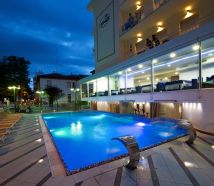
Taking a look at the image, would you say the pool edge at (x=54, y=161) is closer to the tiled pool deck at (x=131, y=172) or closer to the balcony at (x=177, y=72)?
the tiled pool deck at (x=131, y=172)

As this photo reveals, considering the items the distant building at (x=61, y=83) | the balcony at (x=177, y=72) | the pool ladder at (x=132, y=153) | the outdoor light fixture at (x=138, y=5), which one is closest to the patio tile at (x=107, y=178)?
the pool ladder at (x=132, y=153)

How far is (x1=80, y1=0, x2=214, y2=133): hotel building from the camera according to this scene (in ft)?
28.1

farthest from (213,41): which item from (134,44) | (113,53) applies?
(113,53)

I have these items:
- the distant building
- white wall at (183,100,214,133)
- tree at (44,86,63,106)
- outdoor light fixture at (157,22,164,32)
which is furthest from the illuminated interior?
the distant building

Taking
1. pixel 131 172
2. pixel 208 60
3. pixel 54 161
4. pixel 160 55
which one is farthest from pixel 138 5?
pixel 131 172

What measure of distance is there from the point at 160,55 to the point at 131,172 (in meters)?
8.33

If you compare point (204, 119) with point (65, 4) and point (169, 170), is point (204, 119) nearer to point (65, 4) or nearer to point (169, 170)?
point (169, 170)

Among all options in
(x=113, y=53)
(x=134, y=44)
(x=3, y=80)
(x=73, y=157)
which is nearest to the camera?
(x=73, y=157)

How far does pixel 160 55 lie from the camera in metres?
11.0

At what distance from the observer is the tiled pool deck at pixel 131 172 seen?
3801 mm

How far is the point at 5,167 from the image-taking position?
4777 millimetres

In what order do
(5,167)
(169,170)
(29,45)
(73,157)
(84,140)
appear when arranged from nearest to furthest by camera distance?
(169,170) → (5,167) → (73,157) → (84,140) → (29,45)

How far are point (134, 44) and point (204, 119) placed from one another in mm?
11588

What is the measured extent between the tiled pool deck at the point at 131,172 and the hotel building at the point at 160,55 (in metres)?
3.37
